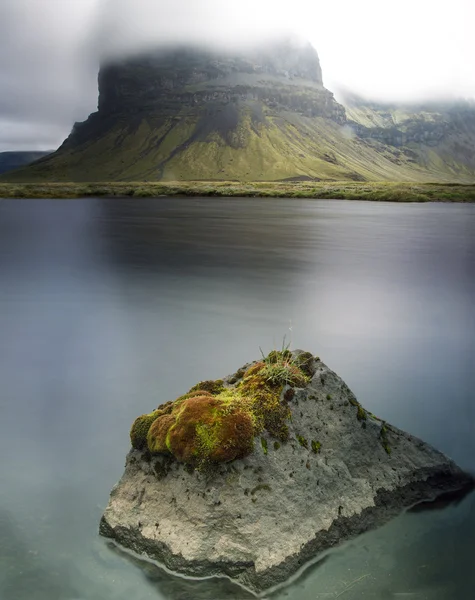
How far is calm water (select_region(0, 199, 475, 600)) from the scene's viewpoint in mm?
8469

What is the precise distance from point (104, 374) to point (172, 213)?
7905 centimetres

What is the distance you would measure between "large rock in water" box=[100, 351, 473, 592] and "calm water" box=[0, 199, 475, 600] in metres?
0.40

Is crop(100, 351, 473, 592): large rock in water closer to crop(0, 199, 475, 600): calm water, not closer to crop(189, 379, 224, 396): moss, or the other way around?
crop(189, 379, 224, 396): moss

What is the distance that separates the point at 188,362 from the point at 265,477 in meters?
10.1

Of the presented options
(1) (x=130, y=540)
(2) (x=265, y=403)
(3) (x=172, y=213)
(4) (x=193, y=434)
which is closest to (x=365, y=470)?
(2) (x=265, y=403)

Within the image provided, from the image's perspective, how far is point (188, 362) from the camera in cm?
1866

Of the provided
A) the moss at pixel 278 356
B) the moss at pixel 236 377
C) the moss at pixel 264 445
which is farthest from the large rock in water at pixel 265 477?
the moss at pixel 236 377

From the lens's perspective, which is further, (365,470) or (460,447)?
(460,447)

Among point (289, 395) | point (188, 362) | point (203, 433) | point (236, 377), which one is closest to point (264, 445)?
point (203, 433)

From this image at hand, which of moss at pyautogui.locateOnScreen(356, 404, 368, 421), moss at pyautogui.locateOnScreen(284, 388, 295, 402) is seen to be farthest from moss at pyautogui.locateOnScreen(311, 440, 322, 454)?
moss at pyautogui.locateOnScreen(356, 404, 368, 421)

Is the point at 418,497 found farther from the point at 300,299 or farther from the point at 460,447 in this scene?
the point at 300,299

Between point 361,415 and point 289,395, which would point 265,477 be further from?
point 361,415

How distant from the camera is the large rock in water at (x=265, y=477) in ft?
27.3

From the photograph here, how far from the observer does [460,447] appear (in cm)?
1252
